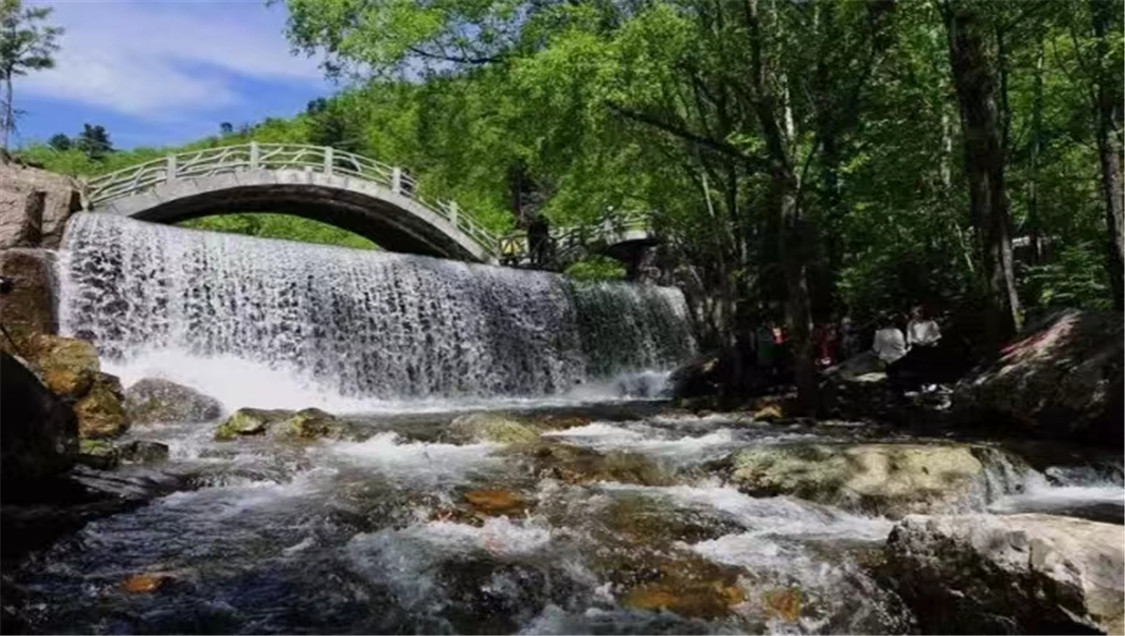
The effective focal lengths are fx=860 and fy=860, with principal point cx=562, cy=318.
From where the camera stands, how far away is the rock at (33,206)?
637 inches

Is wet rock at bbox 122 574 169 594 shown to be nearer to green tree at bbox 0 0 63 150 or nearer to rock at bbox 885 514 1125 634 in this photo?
rock at bbox 885 514 1125 634

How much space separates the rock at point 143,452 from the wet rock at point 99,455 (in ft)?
0.66

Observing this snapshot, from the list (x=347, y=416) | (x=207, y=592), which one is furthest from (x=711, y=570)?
(x=347, y=416)

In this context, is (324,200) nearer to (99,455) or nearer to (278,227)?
(278,227)

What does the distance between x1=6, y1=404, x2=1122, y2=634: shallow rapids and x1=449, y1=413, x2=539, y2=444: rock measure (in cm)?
147

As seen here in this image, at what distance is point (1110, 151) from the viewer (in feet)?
50.7

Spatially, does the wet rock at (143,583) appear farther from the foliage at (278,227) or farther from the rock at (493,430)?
the foliage at (278,227)

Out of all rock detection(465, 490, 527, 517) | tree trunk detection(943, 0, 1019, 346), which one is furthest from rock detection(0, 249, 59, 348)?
tree trunk detection(943, 0, 1019, 346)

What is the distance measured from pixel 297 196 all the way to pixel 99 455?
17.5 metres

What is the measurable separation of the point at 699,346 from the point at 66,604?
21.5 metres

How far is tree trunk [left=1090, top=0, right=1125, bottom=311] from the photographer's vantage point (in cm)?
1343

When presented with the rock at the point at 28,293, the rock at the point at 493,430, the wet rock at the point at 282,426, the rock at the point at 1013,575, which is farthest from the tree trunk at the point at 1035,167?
the rock at the point at 28,293

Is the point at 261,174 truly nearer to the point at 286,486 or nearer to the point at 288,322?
the point at 288,322

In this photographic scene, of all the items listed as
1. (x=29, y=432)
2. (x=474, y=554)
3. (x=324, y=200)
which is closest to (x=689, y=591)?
(x=474, y=554)
